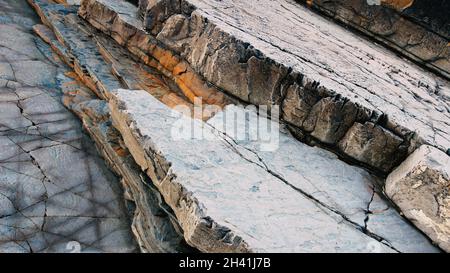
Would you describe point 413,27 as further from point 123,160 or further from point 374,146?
point 123,160

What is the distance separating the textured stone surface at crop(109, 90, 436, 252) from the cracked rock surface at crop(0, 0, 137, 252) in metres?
0.64

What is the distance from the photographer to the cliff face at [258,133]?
2.49 metres

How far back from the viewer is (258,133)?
3189 millimetres

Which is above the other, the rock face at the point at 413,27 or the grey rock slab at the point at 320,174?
the rock face at the point at 413,27

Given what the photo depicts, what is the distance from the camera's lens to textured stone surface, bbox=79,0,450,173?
120 inches

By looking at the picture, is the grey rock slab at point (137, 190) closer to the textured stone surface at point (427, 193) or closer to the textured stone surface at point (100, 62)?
the textured stone surface at point (100, 62)

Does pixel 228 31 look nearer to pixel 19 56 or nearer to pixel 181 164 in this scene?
pixel 181 164

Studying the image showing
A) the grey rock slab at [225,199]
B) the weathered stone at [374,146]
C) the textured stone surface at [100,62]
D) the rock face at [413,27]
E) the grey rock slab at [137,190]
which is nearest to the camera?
the grey rock slab at [225,199]

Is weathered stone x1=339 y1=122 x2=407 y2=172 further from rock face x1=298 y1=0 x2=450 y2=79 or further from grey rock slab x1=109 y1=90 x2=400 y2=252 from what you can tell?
rock face x1=298 y1=0 x2=450 y2=79

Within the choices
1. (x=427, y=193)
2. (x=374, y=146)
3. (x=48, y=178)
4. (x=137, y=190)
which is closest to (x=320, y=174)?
(x=374, y=146)

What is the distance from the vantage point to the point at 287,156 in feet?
9.98

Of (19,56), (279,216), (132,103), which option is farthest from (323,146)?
(19,56)

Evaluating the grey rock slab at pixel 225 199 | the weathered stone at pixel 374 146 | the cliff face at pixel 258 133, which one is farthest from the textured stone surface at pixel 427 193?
the grey rock slab at pixel 225 199
